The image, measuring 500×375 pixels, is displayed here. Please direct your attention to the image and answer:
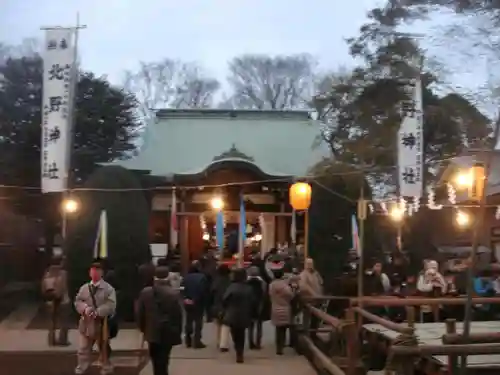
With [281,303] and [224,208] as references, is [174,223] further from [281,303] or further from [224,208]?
[281,303]

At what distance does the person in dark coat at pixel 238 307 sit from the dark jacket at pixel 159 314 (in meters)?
3.21

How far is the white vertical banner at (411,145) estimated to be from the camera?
1584cm

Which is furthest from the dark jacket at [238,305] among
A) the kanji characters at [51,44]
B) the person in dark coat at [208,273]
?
the kanji characters at [51,44]

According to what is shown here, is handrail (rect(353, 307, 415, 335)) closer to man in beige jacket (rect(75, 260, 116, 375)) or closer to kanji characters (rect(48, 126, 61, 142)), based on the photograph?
man in beige jacket (rect(75, 260, 116, 375))

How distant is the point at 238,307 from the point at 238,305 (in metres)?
0.03

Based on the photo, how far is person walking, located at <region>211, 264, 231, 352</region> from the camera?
44.9 feet

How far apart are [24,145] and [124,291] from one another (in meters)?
11.7

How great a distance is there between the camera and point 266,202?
24.1 m

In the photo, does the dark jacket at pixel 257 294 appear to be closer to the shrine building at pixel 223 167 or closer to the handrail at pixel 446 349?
the handrail at pixel 446 349

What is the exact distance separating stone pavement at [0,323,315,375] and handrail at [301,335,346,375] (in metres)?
0.32

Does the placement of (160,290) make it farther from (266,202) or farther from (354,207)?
(266,202)

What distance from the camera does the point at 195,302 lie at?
13852 millimetres

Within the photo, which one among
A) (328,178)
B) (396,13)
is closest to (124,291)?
(328,178)

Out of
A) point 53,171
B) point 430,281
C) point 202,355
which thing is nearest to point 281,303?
point 202,355
